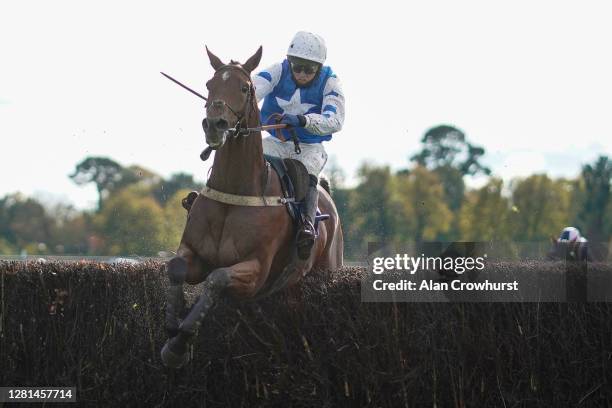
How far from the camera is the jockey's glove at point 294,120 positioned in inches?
346

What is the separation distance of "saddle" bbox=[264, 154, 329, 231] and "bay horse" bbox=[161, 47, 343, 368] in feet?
0.28

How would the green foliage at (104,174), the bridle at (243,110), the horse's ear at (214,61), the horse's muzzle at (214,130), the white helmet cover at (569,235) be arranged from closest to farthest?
the horse's muzzle at (214,130) < the bridle at (243,110) < the horse's ear at (214,61) < the white helmet cover at (569,235) < the green foliage at (104,174)

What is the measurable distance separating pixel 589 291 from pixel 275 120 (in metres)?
3.18

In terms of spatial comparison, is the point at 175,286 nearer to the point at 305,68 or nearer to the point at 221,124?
the point at 221,124

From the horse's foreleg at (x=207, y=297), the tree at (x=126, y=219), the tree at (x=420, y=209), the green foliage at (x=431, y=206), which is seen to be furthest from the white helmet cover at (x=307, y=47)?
the tree at (x=420, y=209)

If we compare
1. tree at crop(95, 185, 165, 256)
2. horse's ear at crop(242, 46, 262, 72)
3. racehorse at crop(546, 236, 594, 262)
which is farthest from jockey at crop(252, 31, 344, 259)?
tree at crop(95, 185, 165, 256)

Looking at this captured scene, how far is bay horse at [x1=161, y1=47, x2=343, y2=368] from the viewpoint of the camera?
24.8 ft

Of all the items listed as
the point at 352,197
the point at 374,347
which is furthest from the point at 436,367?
the point at 352,197

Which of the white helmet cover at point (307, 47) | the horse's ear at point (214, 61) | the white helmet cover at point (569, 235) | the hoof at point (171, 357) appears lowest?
the hoof at point (171, 357)

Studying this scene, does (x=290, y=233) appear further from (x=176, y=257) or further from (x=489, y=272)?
(x=489, y=272)

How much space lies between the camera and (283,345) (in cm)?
745

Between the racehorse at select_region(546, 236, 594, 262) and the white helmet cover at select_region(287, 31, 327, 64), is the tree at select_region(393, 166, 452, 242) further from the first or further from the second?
the white helmet cover at select_region(287, 31, 327, 64)

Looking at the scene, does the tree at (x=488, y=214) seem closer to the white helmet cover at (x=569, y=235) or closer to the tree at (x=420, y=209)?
the tree at (x=420, y=209)

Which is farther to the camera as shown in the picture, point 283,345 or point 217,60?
point 217,60
